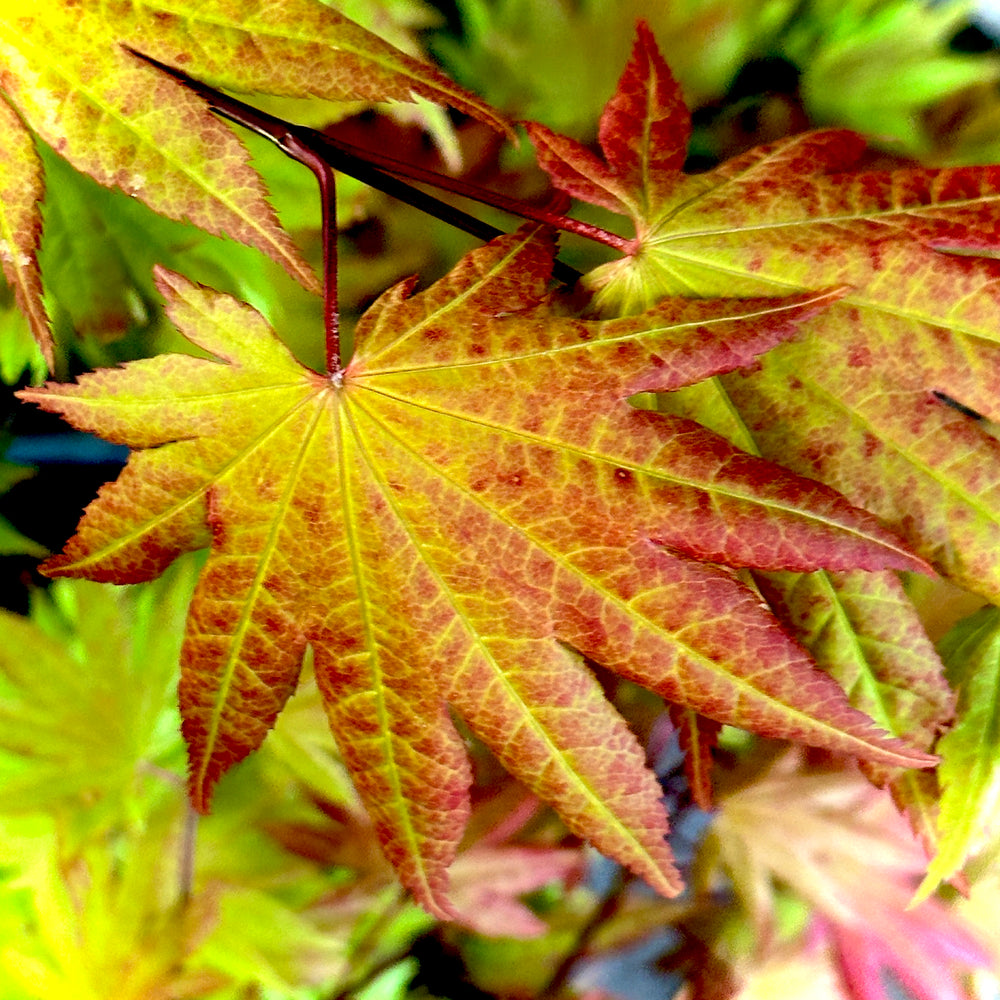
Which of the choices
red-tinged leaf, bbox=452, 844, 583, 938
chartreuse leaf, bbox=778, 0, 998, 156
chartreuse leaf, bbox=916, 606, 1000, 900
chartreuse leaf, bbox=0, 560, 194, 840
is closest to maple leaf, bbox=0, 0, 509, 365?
chartreuse leaf, bbox=916, 606, 1000, 900

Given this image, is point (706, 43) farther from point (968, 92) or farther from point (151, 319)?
point (151, 319)

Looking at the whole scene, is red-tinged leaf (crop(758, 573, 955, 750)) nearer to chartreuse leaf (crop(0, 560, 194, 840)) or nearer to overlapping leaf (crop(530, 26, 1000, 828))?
overlapping leaf (crop(530, 26, 1000, 828))

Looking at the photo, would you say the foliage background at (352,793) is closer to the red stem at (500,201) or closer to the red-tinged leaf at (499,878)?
the red-tinged leaf at (499,878)

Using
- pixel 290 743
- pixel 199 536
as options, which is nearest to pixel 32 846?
pixel 290 743

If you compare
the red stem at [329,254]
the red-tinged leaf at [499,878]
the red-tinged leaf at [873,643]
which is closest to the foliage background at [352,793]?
the red-tinged leaf at [499,878]

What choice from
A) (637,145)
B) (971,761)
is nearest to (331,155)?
(637,145)

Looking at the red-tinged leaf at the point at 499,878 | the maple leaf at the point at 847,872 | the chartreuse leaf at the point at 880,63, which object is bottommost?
the red-tinged leaf at the point at 499,878
